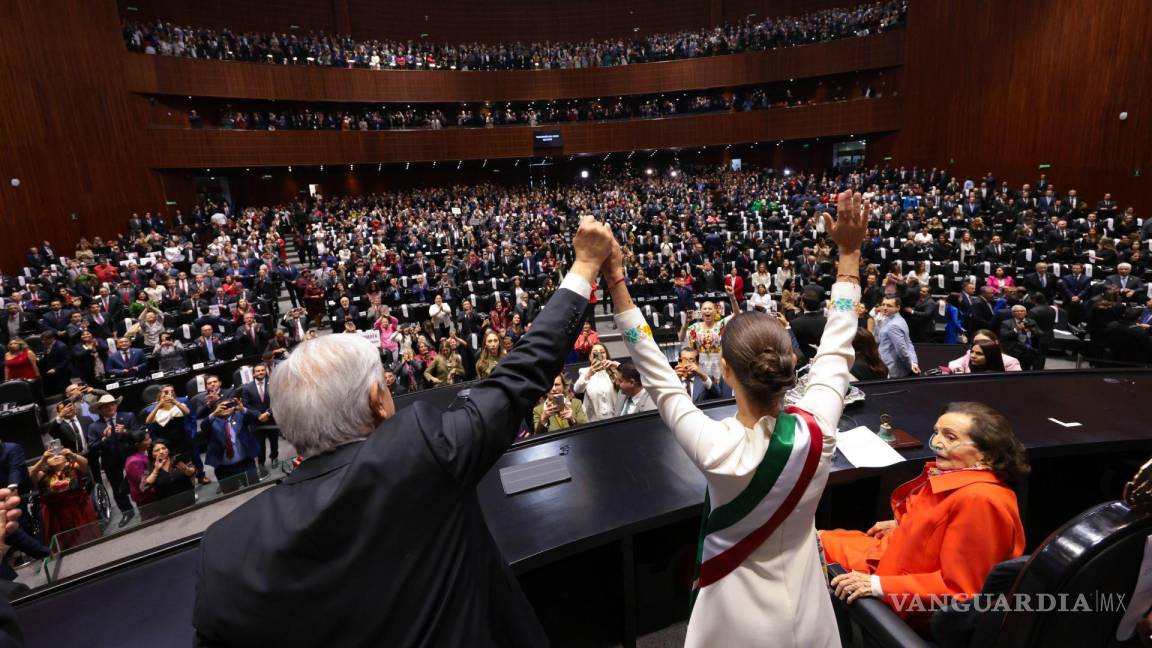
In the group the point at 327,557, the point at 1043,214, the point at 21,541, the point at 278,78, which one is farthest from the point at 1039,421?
the point at 278,78

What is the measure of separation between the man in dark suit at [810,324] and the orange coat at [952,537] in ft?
11.3

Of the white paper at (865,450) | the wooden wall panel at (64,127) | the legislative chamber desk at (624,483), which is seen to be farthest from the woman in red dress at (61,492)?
the wooden wall panel at (64,127)

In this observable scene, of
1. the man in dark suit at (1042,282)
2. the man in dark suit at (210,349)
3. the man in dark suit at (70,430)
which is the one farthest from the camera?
the man in dark suit at (1042,282)

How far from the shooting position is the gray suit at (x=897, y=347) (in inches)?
218

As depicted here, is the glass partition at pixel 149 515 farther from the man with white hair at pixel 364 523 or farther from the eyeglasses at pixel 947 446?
the eyeglasses at pixel 947 446

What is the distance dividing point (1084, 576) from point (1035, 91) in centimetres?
2108

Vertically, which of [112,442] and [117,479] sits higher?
[112,442]

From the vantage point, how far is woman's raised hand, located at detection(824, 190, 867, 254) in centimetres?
153

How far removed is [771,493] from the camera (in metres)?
1.36

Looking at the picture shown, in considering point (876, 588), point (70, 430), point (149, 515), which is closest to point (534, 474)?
point (876, 588)

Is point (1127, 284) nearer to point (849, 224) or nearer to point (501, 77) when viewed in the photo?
point (849, 224)

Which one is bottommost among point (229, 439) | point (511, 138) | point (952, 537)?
point (229, 439)

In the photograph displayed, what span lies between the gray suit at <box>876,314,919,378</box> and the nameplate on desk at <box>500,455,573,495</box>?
413 cm

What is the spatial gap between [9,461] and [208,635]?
5715mm
